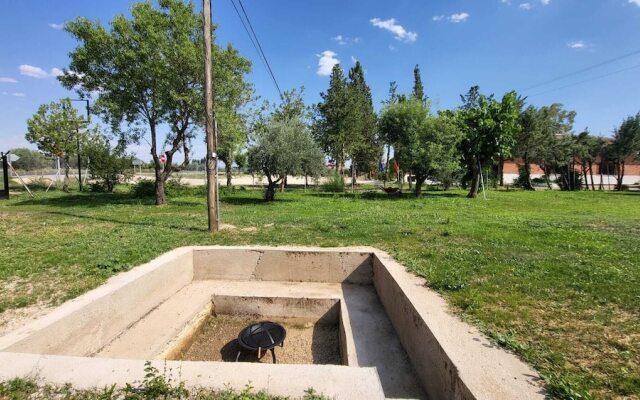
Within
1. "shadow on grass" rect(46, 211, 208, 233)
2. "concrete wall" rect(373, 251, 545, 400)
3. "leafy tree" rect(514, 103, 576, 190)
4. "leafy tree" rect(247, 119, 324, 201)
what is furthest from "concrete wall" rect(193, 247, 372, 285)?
"leafy tree" rect(514, 103, 576, 190)

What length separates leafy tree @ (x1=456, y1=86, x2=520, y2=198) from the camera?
18016 millimetres

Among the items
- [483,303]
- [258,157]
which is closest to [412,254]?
[483,303]

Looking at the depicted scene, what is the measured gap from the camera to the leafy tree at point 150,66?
1258 centimetres

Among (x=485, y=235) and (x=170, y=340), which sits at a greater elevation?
(x=485, y=235)

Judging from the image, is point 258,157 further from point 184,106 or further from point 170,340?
point 170,340

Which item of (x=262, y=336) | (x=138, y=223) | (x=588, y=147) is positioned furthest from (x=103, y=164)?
(x=588, y=147)

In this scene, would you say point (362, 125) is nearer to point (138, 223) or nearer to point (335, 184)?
point (335, 184)

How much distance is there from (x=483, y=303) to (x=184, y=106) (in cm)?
1317

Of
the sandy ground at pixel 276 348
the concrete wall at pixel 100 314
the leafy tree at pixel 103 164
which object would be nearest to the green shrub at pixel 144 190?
the leafy tree at pixel 103 164

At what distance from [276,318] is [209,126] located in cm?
477

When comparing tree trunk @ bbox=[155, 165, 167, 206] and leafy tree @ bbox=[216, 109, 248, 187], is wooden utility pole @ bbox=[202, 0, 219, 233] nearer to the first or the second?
leafy tree @ bbox=[216, 109, 248, 187]

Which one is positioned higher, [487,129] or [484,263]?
[487,129]

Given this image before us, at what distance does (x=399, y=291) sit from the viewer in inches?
181

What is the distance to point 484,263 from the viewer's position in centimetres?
537
